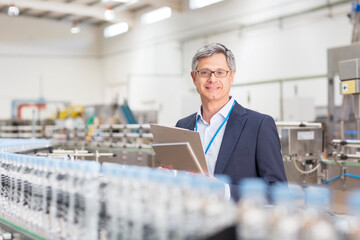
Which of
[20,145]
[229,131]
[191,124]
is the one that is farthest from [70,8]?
[229,131]

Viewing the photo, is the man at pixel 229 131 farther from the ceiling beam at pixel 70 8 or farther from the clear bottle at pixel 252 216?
the ceiling beam at pixel 70 8

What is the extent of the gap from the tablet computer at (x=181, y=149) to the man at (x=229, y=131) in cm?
20

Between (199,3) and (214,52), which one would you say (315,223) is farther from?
(199,3)

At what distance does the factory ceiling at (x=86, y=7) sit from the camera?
1056 centimetres

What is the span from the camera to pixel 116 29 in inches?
522

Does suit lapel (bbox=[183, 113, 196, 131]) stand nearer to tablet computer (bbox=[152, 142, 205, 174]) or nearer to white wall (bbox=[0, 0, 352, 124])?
tablet computer (bbox=[152, 142, 205, 174])

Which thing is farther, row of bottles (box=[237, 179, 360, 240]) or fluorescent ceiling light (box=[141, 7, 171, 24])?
fluorescent ceiling light (box=[141, 7, 171, 24])

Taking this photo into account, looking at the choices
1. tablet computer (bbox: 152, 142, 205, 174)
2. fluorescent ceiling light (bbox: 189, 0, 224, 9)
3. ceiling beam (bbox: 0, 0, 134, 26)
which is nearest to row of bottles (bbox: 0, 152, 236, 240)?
tablet computer (bbox: 152, 142, 205, 174)

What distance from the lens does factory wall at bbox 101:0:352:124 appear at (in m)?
7.56

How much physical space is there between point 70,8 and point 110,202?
10758mm

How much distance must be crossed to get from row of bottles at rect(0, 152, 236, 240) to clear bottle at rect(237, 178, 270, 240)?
0.02 metres

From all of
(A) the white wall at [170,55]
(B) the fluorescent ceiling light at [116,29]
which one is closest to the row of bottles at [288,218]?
(A) the white wall at [170,55]

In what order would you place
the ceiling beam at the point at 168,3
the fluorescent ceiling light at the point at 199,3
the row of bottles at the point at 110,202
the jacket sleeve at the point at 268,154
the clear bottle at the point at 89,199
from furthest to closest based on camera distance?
the ceiling beam at the point at 168,3 < the fluorescent ceiling light at the point at 199,3 < the jacket sleeve at the point at 268,154 < the clear bottle at the point at 89,199 < the row of bottles at the point at 110,202

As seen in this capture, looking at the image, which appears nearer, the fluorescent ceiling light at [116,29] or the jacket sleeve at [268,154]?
the jacket sleeve at [268,154]
